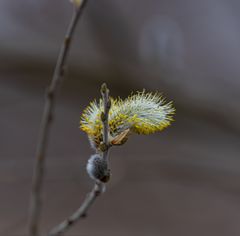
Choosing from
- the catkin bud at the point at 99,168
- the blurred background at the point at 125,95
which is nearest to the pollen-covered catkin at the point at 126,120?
the catkin bud at the point at 99,168

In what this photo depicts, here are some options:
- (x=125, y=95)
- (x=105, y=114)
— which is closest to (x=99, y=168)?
(x=105, y=114)

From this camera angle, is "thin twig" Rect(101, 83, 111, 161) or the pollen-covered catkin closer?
"thin twig" Rect(101, 83, 111, 161)

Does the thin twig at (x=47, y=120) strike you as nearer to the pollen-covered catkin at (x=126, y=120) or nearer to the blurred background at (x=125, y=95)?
the pollen-covered catkin at (x=126, y=120)

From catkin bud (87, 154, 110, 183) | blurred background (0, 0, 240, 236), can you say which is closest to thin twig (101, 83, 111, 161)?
catkin bud (87, 154, 110, 183)

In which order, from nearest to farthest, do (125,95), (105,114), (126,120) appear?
(105,114) → (126,120) → (125,95)

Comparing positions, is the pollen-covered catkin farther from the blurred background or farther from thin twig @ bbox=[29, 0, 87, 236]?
the blurred background

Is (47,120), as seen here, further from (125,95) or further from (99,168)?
(125,95)

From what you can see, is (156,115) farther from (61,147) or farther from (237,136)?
(61,147)

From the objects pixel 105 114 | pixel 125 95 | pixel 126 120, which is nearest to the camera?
pixel 105 114
